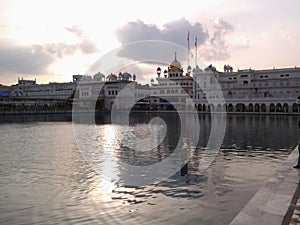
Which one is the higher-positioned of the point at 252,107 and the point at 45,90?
the point at 45,90

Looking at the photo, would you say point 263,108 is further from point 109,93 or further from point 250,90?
point 109,93

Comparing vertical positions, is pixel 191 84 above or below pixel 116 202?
above

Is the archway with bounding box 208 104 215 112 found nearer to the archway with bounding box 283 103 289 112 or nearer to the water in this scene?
the archway with bounding box 283 103 289 112

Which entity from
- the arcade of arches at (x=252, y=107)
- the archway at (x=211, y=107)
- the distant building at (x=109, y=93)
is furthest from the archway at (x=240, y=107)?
the distant building at (x=109, y=93)

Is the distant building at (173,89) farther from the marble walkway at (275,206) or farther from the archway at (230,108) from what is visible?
the marble walkway at (275,206)

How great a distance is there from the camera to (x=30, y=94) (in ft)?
420

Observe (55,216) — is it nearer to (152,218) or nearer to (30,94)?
(152,218)

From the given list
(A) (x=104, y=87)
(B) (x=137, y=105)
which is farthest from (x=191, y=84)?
(A) (x=104, y=87)

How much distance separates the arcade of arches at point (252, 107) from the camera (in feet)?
233

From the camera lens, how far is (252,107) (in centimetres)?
7619

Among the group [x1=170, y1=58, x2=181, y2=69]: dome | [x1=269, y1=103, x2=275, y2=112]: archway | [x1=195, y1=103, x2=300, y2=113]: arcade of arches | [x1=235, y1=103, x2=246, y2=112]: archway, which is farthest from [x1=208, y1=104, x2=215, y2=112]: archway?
[x1=170, y1=58, x2=181, y2=69]: dome

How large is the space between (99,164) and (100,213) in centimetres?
613

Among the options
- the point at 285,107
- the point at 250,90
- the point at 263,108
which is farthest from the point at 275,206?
the point at 250,90

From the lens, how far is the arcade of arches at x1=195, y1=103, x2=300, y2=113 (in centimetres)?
7094
